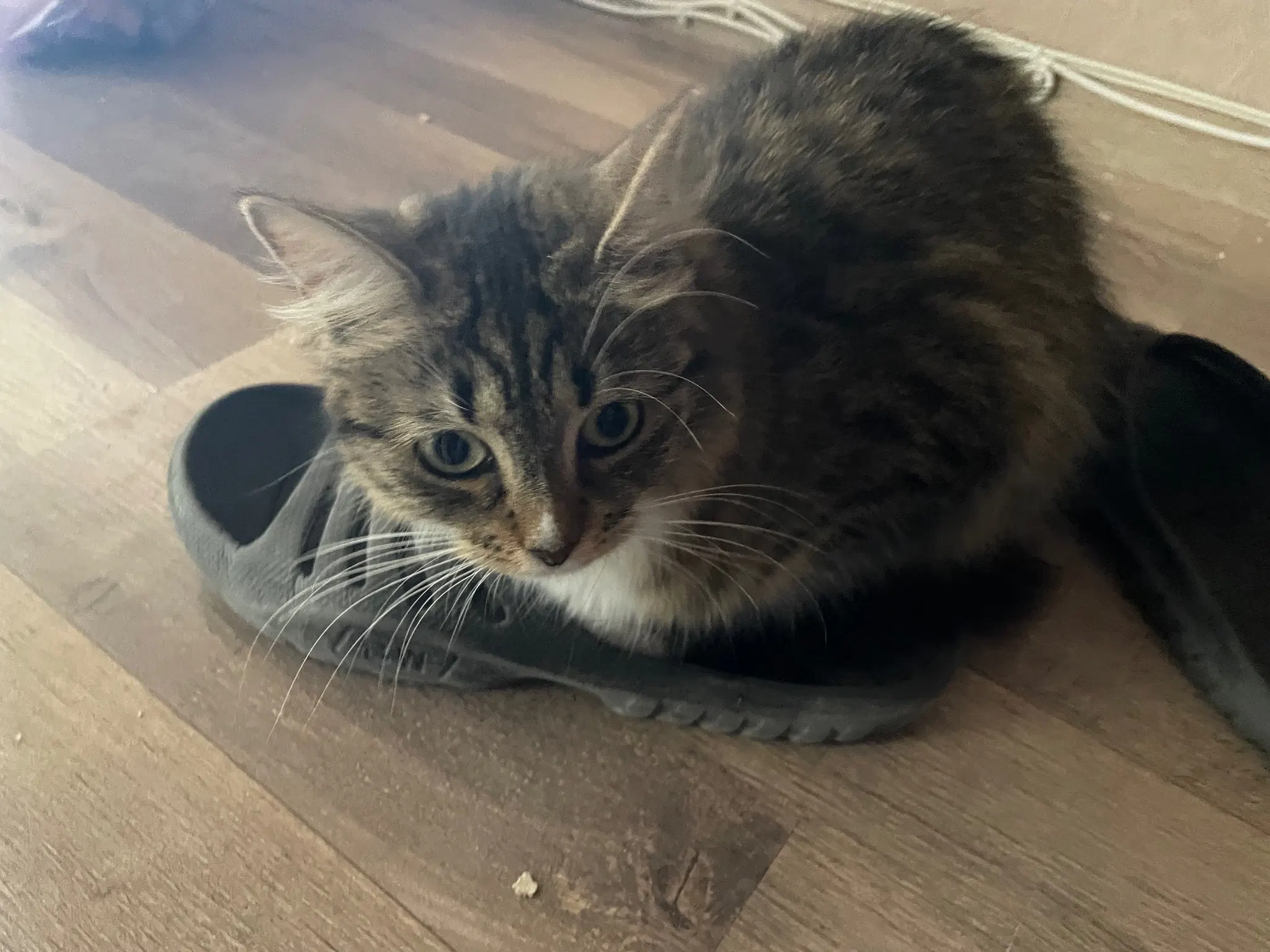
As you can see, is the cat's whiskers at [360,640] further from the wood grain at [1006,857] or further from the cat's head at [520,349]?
the wood grain at [1006,857]

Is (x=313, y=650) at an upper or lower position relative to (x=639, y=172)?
lower

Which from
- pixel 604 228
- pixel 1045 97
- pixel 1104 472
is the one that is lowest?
pixel 1104 472

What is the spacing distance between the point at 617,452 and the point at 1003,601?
1.90ft

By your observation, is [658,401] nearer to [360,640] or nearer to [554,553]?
[554,553]

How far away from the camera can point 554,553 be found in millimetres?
821

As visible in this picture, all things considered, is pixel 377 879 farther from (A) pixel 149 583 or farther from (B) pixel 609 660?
(A) pixel 149 583

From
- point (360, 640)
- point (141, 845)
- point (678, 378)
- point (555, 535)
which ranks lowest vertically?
point (141, 845)

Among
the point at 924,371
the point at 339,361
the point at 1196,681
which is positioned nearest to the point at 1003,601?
the point at 1196,681

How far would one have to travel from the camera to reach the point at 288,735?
1069 millimetres

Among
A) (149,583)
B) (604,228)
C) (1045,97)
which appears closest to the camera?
(604,228)

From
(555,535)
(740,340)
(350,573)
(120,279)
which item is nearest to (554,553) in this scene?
(555,535)

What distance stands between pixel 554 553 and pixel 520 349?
175 millimetres

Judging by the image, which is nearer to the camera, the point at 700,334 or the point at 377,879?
the point at 700,334

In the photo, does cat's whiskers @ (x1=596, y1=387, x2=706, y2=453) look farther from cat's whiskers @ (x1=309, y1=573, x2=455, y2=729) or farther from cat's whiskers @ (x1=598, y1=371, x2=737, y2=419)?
cat's whiskers @ (x1=309, y1=573, x2=455, y2=729)
